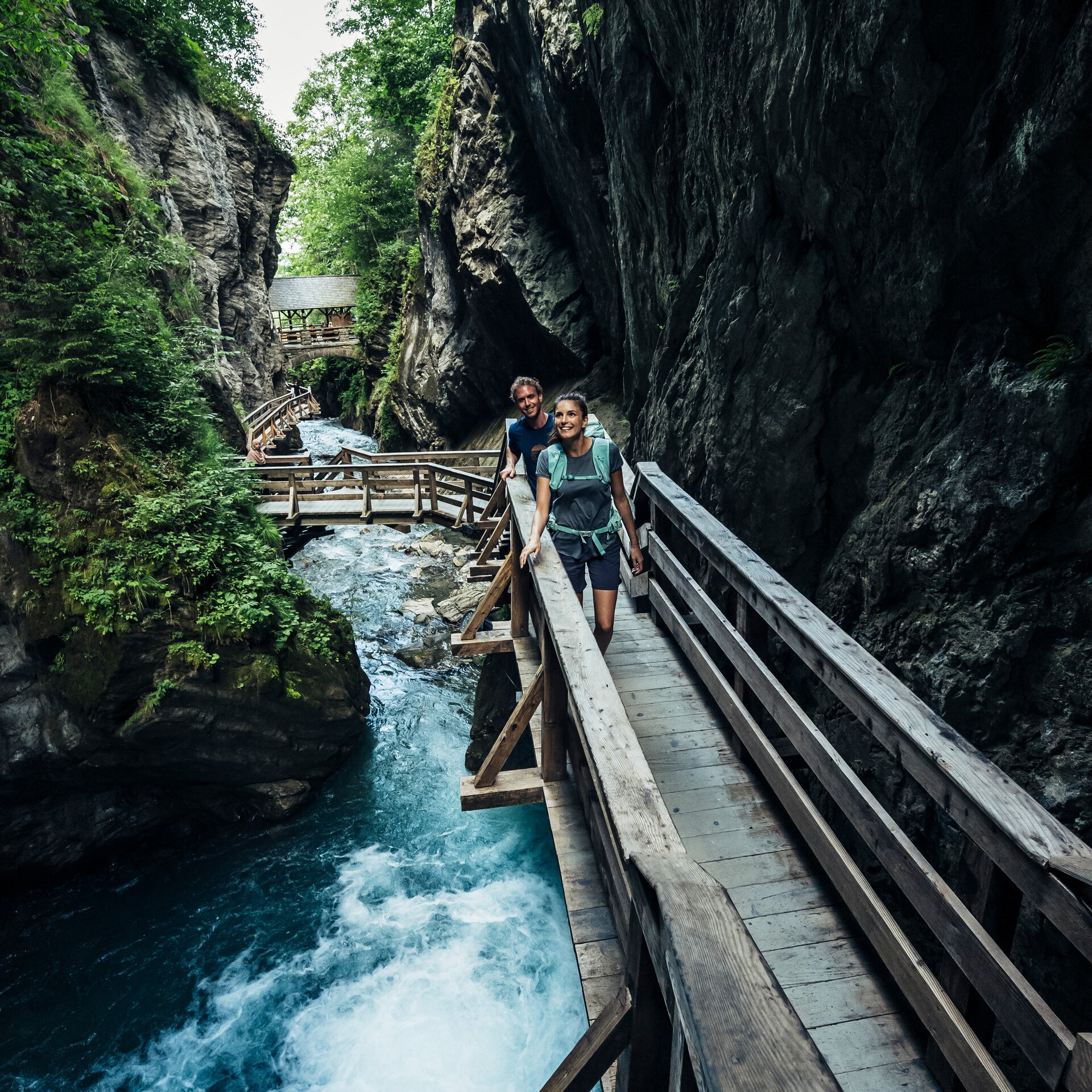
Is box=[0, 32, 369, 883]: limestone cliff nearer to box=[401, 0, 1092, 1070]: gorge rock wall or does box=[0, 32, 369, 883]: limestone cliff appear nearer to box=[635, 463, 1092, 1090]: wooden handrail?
box=[401, 0, 1092, 1070]: gorge rock wall

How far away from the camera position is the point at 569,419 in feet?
12.2

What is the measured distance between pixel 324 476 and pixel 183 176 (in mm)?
13590

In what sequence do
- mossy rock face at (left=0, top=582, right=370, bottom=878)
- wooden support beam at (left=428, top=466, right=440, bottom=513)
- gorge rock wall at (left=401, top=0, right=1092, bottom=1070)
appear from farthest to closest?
wooden support beam at (left=428, top=466, right=440, bottom=513) → mossy rock face at (left=0, top=582, right=370, bottom=878) → gorge rock wall at (left=401, top=0, right=1092, bottom=1070)

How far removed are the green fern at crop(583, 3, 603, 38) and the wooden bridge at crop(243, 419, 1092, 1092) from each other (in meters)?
7.58

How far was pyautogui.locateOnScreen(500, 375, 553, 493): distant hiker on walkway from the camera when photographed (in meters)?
4.74

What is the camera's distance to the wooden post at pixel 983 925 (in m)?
1.88

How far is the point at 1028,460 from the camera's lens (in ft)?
10.1

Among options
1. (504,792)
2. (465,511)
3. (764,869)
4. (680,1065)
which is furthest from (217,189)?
(680,1065)

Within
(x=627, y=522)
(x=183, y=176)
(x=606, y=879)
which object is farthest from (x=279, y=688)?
(x=183, y=176)

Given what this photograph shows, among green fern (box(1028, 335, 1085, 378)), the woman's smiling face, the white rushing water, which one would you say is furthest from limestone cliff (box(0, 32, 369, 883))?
green fern (box(1028, 335, 1085, 378))

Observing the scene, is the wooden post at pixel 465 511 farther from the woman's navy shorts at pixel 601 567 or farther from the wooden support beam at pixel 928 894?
the wooden support beam at pixel 928 894

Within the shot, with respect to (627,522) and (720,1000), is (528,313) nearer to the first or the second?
(627,522)

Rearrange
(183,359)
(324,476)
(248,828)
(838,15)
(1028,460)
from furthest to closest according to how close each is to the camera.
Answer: (324,476) < (183,359) < (248,828) < (838,15) < (1028,460)

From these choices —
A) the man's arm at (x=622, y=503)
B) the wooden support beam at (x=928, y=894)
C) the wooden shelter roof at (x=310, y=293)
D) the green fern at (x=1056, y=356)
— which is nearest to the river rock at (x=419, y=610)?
the man's arm at (x=622, y=503)
